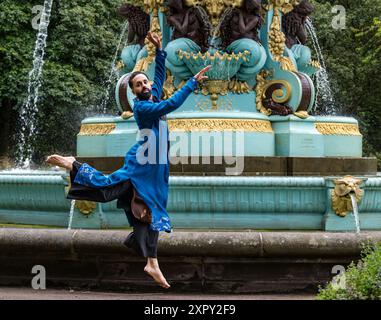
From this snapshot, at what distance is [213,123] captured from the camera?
10992 millimetres

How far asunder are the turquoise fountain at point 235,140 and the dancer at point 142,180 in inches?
111

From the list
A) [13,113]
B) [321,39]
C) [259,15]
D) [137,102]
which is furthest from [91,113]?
[137,102]

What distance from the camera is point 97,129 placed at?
12.5 metres

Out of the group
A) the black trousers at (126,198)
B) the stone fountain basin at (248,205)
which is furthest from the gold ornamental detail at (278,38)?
the black trousers at (126,198)

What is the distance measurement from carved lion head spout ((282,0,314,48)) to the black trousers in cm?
715

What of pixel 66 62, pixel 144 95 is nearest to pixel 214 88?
pixel 144 95

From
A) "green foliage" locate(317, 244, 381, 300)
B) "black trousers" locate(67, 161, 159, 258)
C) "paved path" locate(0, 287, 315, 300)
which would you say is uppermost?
"black trousers" locate(67, 161, 159, 258)

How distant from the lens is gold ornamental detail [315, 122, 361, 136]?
12211 mm

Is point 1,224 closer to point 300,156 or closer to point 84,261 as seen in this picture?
point 84,261

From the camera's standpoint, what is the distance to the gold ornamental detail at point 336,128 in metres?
12.2

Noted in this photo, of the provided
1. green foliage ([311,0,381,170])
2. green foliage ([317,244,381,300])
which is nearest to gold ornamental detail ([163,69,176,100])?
green foliage ([317,244,381,300])

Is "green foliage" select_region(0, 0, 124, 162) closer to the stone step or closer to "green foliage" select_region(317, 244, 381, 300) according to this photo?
the stone step

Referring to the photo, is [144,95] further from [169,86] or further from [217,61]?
[169,86]

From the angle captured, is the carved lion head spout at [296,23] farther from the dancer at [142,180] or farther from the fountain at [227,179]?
the dancer at [142,180]
